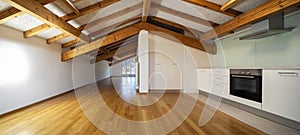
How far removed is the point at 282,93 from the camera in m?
2.65

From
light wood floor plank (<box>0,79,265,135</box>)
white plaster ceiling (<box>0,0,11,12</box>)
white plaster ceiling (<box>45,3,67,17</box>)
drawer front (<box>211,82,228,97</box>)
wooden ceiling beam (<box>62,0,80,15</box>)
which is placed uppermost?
wooden ceiling beam (<box>62,0,80,15</box>)

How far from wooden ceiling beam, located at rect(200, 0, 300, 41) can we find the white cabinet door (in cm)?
108

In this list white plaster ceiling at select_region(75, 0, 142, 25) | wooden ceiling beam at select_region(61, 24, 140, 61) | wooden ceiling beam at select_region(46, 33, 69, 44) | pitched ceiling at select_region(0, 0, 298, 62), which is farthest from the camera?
wooden ceiling beam at select_region(61, 24, 140, 61)

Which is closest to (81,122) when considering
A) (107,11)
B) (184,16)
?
(107,11)

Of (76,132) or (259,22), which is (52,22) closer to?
(76,132)

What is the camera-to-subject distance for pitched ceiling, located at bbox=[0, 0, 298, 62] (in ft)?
11.5

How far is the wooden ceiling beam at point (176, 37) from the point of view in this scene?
6225mm

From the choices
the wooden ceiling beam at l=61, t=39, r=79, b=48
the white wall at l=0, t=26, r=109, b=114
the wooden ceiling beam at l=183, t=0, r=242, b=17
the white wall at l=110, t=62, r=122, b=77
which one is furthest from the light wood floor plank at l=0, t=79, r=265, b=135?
the white wall at l=110, t=62, r=122, b=77

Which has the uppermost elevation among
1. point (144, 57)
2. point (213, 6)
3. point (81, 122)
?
point (213, 6)

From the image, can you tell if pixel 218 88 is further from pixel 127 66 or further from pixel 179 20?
pixel 127 66

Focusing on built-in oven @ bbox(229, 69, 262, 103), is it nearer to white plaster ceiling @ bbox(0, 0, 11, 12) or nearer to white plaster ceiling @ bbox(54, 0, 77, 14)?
white plaster ceiling @ bbox(54, 0, 77, 14)

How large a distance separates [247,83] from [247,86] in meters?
0.06

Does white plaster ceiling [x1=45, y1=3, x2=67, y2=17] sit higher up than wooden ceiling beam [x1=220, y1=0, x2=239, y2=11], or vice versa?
wooden ceiling beam [x1=220, y1=0, x2=239, y2=11]

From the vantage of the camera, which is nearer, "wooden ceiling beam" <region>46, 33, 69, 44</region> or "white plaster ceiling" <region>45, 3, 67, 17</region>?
"white plaster ceiling" <region>45, 3, 67, 17</region>
